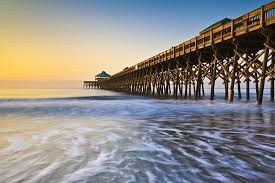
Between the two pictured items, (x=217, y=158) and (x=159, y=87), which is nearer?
(x=217, y=158)

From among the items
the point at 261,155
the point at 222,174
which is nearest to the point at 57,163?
the point at 222,174

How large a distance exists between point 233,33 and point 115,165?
455 inches

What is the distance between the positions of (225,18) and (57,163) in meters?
22.6

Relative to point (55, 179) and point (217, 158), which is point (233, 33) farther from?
point (55, 179)

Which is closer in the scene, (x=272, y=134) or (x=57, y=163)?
(x=57, y=163)

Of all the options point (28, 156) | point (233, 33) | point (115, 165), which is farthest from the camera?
point (233, 33)

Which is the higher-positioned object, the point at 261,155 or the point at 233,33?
the point at 233,33

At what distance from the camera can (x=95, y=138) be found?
5.29m

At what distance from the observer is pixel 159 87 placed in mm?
28812

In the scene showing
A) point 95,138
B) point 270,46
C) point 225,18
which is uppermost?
point 225,18

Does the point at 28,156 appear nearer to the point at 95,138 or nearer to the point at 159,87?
the point at 95,138

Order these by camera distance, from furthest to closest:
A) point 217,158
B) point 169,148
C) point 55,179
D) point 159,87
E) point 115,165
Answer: point 159,87 → point 169,148 → point 217,158 → point 115,165 → point 55,179

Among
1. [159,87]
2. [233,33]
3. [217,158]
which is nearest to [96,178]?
[217,158]

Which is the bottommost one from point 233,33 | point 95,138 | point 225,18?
point 95,138
